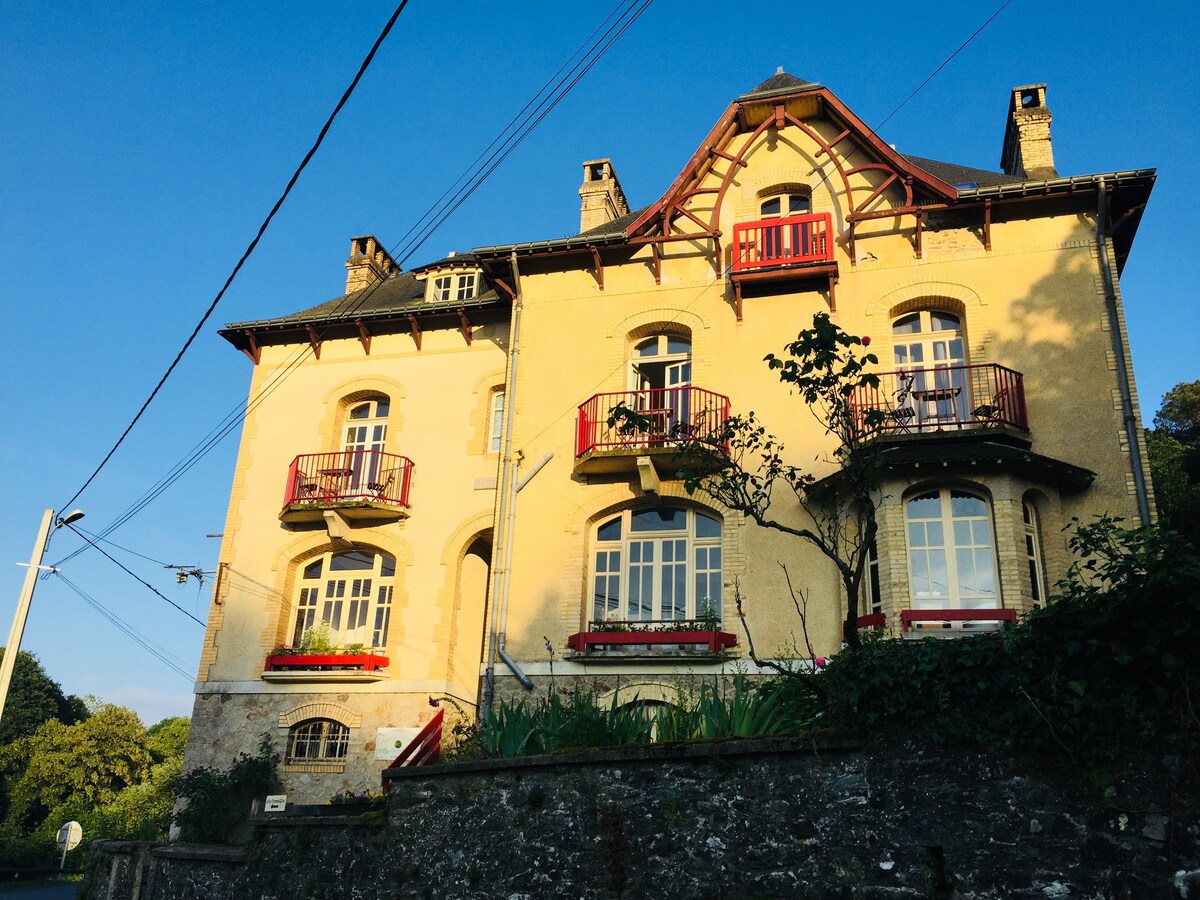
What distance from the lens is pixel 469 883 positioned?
35.3 ft

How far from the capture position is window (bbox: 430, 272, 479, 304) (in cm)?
2198

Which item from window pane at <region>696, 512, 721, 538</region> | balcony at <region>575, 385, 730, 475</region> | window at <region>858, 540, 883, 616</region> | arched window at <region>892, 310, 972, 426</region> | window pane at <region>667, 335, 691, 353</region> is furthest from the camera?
window pane at <region>667, 335, 691, 353</region>

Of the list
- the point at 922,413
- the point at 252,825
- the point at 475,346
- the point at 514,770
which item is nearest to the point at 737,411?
the point at 922,413

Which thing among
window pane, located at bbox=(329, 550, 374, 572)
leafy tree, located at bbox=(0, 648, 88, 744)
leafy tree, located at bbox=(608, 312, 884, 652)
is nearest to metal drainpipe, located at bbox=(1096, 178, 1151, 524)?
leafy tree, located at bbox=(608, 312, 884, 652)

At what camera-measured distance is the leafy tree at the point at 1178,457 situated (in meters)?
22.2

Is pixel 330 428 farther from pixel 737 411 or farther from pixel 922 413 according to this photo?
pixel 922 413

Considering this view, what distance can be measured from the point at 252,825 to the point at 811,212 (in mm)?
13360

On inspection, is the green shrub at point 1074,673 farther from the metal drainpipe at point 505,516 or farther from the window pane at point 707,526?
the metal drainpipe at point 505,516

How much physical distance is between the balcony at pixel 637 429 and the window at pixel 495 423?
2504mm

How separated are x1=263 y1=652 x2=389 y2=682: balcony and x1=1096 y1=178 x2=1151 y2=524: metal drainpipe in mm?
12717

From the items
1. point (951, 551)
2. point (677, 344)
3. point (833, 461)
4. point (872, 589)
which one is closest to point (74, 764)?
point (677, 344)

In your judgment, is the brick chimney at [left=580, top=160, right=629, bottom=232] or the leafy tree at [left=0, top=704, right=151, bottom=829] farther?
the leafy tree at [left=0, top=704, right=151, bottom=829]

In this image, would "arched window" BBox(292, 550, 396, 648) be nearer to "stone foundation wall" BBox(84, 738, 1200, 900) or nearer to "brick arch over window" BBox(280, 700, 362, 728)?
"brick arch over window" BBox(280, 700, 362, 728)

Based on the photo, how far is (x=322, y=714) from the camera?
18672mm
